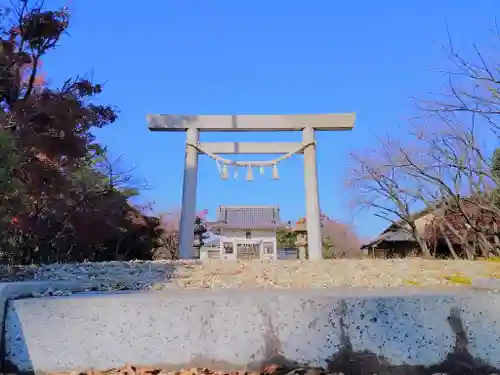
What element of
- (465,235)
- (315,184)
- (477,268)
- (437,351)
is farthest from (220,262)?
(465,235)

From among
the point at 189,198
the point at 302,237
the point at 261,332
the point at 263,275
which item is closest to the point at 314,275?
the point at 263,275

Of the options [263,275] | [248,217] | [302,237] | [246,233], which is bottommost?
[263,275]

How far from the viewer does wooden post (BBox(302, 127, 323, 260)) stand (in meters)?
6.65

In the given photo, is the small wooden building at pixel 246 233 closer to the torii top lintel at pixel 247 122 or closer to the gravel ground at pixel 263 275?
the torii top lintel at pixel 247 122

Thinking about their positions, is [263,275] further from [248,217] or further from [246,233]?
[248,217]

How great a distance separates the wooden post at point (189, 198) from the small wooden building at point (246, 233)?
10672 mm

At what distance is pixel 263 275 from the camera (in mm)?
3084

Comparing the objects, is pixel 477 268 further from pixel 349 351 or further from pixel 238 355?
pixel 238 355

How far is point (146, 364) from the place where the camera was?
1.69m

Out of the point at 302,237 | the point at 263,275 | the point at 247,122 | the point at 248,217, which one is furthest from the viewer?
the point at 248,217

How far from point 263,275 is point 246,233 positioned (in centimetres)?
1477

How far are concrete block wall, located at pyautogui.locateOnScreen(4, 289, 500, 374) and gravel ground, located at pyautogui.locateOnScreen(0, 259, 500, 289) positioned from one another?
0.73 metres

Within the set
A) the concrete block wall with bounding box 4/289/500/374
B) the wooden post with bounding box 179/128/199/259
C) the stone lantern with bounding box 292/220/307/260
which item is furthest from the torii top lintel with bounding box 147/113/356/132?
the stone lantern with bounding box 292/220/307/260

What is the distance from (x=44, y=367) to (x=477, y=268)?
3.08 meters
